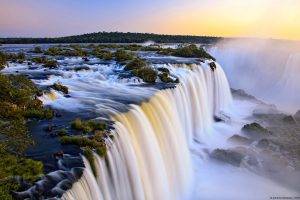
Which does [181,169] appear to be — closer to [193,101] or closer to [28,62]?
[193,101]

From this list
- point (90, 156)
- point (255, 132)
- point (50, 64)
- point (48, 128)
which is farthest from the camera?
point (255, 132)

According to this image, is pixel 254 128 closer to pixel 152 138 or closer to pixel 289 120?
A: pixel 289 120

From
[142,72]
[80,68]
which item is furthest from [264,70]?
[80,68]

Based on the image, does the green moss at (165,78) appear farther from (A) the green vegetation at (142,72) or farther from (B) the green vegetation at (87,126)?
(B) the green vegetation at (87,126)

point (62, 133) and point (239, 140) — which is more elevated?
point (62, 133)

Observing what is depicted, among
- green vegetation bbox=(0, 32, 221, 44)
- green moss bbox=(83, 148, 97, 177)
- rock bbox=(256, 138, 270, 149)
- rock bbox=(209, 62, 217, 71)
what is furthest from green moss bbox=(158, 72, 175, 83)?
green vegetation bbox=(0, 32, 221, 44)

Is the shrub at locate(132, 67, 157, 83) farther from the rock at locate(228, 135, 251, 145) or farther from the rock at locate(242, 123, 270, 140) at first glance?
the rock at locate(242, 123, 270, 140)

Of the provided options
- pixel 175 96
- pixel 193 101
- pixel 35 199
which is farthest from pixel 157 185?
pixel 193 101
